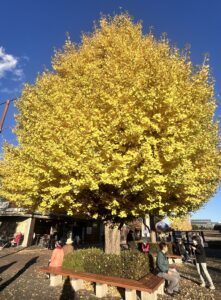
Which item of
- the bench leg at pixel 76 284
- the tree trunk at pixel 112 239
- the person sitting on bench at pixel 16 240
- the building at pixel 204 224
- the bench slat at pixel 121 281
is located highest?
the building at pixel 204 224

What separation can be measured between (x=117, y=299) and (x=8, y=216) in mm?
21963

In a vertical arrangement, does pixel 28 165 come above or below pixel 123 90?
below

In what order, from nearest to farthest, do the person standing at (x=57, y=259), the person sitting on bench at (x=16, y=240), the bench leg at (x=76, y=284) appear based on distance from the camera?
the bench leg at (x=76, y=284), the person standing at (x=57, y=259), the person sitting on bench at (x=16, y=240)

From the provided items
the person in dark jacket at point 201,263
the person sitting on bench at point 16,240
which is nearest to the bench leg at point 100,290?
the person in dark jacket at point 201,263

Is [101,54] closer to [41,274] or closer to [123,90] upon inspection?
[123,90]

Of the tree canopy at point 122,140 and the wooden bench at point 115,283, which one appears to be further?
the tree canopy at point 122,140

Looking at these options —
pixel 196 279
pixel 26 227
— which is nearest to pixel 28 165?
pixel 196 279

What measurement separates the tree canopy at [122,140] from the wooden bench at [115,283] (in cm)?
204

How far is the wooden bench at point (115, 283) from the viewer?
6930 millimetres

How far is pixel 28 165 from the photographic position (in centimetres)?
949

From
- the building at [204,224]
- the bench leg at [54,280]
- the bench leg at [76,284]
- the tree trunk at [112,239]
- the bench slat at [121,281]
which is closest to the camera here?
the bench slat at [121,281]

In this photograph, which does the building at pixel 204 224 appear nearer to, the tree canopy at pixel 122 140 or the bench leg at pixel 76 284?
the tree canopy at pixel 122 140

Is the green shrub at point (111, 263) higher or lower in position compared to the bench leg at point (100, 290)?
higher

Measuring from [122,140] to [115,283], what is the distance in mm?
4184
